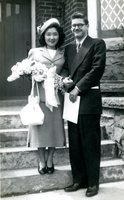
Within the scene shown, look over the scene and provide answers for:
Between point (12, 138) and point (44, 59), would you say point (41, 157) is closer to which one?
point (12, 138)

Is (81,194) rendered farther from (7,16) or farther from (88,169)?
(7,16)

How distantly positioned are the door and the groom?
3654mm

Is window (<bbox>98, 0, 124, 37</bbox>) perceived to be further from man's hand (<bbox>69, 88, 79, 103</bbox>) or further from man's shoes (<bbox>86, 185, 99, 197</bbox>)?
man's shoes (<bbox>86, 185, 99, 197</bbox>)

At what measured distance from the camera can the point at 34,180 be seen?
3.80 m

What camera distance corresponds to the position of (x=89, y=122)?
12.0 feet

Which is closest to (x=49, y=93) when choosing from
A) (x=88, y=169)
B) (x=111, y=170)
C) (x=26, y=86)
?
(x=88, y=169)

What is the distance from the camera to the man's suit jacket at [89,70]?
355 centimetres

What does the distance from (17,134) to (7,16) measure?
365 cm

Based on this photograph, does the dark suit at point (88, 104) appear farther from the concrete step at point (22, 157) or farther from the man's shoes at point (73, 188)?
A: the concrete step at point (22, 157)

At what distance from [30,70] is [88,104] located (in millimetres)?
702

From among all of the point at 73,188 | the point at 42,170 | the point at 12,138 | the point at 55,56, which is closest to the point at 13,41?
the point at 12,138

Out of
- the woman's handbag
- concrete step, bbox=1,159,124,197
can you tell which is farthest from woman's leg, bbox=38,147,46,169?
the woman's handbag

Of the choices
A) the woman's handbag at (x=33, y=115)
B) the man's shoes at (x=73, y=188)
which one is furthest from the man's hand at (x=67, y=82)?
the man's shoes at (x=73, y=188)

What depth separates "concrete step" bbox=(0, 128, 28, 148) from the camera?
441 centimetres
